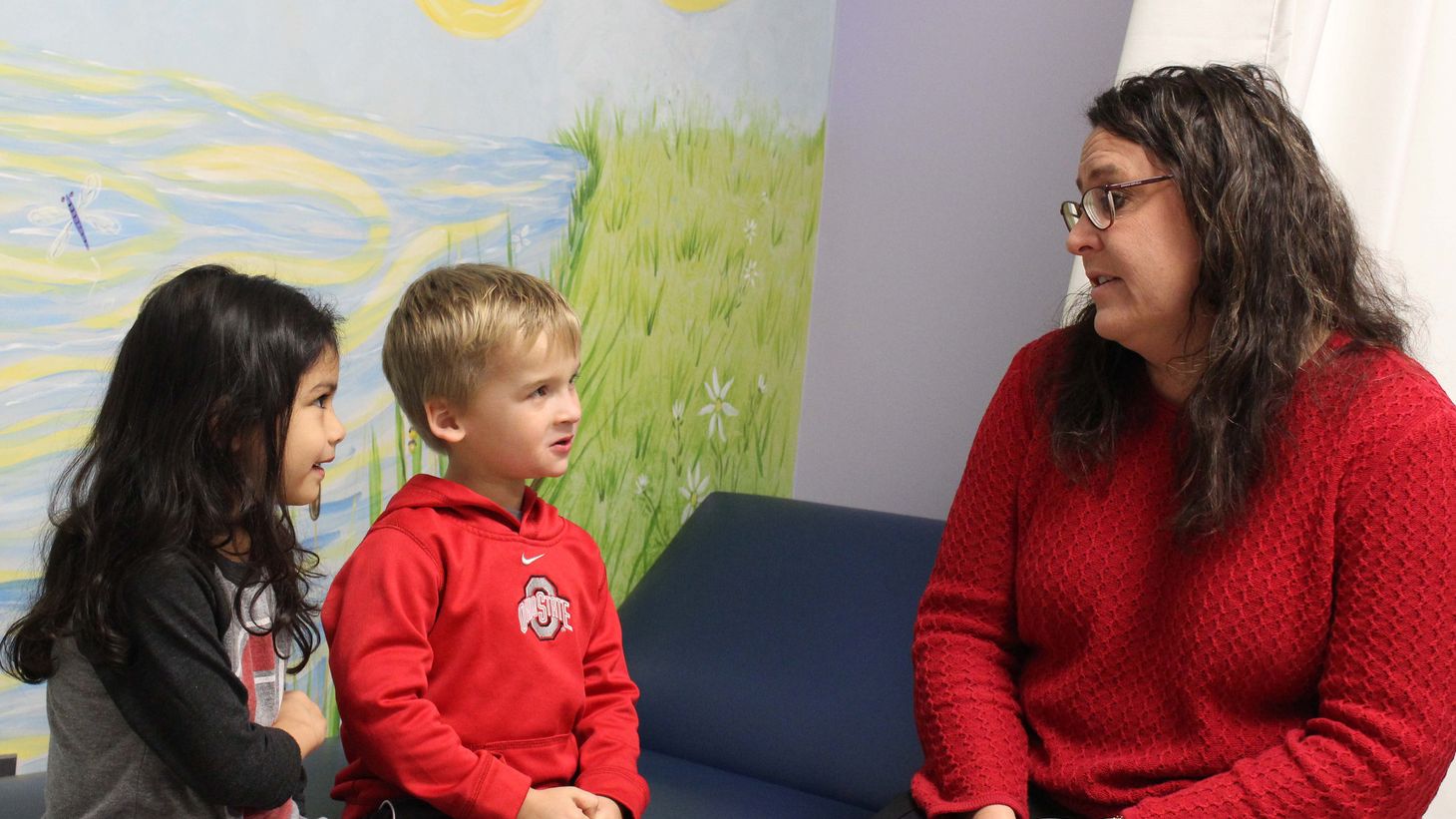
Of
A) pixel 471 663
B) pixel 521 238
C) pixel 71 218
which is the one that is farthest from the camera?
pixel 521 238

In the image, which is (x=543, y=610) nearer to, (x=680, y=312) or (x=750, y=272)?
(x=680, y=312)

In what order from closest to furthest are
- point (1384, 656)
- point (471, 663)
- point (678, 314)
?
point (1384, 656), point (471, 663), point (678, 314)

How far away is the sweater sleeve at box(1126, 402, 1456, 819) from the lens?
1.36 metres

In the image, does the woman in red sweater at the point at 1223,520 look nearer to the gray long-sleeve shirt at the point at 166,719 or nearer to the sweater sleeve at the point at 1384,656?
the sweater sleeve at the point at 1384,656

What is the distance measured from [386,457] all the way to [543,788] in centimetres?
72

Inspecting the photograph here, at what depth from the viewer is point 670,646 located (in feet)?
8.18

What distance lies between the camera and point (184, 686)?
1225mm

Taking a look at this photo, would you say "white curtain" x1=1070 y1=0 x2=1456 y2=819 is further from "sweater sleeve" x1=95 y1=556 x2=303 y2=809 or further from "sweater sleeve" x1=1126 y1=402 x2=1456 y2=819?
"sweater sleeve" x1=95 y1=556 x2=303 y2=809

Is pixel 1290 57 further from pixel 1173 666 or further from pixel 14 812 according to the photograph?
pixel 14 812

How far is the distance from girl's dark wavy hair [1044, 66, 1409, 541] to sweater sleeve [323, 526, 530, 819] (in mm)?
834

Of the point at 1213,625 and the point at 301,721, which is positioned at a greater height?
the point at 1213,625

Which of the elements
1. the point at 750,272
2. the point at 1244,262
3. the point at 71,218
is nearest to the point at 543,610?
the point at 71,218

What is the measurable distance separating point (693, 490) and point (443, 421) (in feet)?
4.50

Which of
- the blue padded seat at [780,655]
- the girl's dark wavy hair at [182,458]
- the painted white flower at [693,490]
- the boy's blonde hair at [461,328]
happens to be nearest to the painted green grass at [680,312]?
the painted white flower at [693,490]
